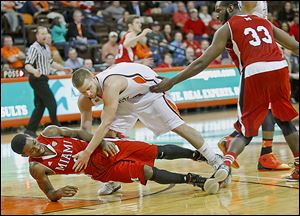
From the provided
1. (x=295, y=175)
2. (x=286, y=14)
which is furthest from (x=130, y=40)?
(x=286, y=14)

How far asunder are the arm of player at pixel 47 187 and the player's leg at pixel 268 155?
94.6 inches

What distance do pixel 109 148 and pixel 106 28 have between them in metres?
13.3

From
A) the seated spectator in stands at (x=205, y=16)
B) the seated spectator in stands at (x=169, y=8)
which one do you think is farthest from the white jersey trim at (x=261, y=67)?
the seated spectator in stands at (x=169, y=8)

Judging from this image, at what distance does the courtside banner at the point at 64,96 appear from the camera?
14.6m

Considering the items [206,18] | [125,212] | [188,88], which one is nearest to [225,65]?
[188,88]

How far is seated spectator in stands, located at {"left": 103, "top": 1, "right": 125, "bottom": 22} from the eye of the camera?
2030cm

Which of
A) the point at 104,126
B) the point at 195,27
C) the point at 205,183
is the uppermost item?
the point at 104,126

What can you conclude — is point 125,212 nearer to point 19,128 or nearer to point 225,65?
point 19,128

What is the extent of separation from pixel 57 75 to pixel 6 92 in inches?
45.1

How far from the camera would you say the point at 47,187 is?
659 cm

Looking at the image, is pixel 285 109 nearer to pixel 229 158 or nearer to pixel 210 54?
pixel 229 158

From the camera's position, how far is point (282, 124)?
7.19 m

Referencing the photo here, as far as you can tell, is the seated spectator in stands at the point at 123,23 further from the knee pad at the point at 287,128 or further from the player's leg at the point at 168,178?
the player's leg at the point at 168,178

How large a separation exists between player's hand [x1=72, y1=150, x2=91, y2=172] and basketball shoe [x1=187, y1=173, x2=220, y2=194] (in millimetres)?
916
